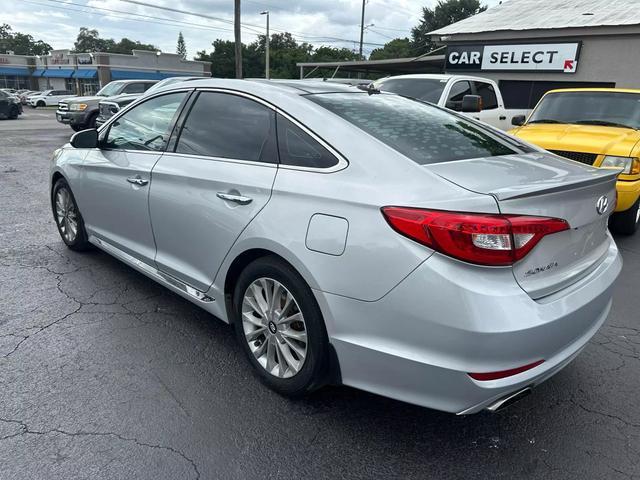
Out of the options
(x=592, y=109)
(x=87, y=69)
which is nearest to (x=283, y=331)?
(x=592, y=109)

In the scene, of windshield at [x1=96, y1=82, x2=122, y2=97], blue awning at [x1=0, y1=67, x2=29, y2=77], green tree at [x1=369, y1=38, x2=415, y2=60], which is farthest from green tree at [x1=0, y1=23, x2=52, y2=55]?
windshield at [x1=96, y1=82, x2=122, y2=97]

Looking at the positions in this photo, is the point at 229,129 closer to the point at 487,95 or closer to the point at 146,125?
the point at 146,125

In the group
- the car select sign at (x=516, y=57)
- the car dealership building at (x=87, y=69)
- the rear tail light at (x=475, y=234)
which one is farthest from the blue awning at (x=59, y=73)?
the rear tail light at (x=475, y=234)

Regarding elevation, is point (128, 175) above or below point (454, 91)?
below

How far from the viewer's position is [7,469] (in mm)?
2205

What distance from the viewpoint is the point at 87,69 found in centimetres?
5588

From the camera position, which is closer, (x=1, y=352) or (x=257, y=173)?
(x=257, y=173)

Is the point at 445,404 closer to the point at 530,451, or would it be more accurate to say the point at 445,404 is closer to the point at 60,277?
the point at 530,451

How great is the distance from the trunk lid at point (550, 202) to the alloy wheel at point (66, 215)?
12.2 ft

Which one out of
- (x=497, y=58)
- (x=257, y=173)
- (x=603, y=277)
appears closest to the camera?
(x=603, y=277)

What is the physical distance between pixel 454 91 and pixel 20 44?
117 meters

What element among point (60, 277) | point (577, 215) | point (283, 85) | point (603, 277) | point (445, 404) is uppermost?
point (283, 85)

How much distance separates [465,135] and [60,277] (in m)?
3.51

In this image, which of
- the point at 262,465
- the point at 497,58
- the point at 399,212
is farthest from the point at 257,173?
the point at 497,58
